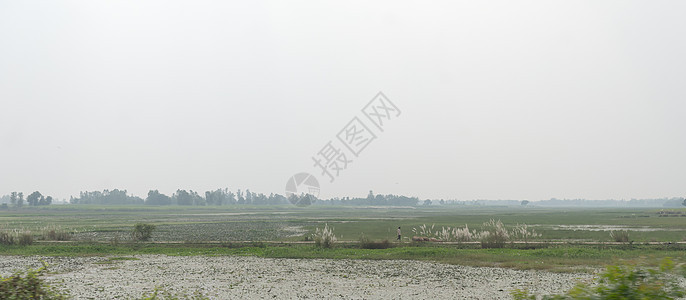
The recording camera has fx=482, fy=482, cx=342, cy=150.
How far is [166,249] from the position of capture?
3678cm

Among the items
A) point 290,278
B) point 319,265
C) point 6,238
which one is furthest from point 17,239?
point 290,278

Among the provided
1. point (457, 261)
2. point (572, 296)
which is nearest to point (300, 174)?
point (457, 261)

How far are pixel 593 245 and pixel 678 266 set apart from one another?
32.2m

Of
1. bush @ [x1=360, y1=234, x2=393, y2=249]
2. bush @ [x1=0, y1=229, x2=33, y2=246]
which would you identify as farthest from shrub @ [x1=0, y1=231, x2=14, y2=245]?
bush @ [x1=360, y1=234, x2=393, y2=249]

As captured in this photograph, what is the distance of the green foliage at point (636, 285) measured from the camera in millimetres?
5504

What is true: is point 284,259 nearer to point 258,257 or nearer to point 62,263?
point 258,257

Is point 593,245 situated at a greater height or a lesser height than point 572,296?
lesser

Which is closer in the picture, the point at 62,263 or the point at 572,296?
the point at 572,296

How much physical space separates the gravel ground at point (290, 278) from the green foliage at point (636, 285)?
12528 mm

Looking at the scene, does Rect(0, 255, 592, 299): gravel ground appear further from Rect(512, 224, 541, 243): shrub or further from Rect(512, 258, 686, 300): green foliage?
Rect(512, 224, 541, 243): shrub

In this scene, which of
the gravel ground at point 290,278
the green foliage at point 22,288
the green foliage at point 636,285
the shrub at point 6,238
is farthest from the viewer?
the shrub at point 6,238

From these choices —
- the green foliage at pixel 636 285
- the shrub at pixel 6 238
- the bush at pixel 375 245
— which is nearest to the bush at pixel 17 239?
the shrub at pixel 6 238

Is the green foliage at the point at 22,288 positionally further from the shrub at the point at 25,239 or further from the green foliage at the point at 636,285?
the shrub at the point at 25,239

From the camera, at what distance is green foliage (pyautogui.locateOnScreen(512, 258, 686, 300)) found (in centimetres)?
550
